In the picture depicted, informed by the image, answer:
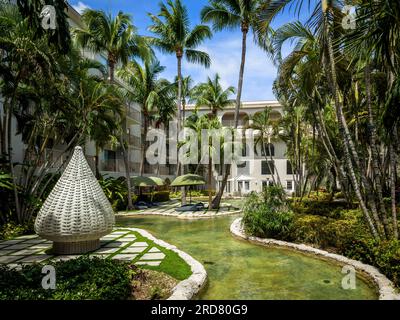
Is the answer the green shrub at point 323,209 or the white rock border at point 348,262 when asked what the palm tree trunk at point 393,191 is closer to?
the white rock border at point 348,262

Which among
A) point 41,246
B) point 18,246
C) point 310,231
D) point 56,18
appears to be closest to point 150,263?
point 41,246

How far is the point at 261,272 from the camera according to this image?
7922 millimetres

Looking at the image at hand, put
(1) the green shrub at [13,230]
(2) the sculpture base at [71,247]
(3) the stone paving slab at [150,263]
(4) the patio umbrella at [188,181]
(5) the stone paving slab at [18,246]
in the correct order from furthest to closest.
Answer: (4) the patio umbrella at [188,181]
(1) the green shrub at [13,230]
(5) the stone paving slab at [18,246]
(2) the sculpture base at [71,247]
(3) the stone paving slab at [150,263]

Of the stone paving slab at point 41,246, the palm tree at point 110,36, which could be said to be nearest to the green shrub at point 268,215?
the stone paving slab at point 41,246

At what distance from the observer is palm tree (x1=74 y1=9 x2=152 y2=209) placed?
67.4ft

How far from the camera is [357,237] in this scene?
28.3ft

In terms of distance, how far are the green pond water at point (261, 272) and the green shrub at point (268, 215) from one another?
2.60 ft

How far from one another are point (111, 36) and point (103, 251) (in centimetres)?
1603

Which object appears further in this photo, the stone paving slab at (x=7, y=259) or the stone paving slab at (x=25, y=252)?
the stone paving slab at (x=25, y=252)

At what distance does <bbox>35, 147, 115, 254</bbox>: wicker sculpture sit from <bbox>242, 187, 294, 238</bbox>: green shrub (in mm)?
5477

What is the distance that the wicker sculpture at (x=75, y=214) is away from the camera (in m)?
8.32

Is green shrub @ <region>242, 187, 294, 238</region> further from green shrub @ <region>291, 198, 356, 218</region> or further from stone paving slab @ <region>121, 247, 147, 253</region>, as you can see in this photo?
stone paving slab @ <region>121, 247, 147, 253</region>

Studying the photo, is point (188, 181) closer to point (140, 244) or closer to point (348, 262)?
point (140, 244)
